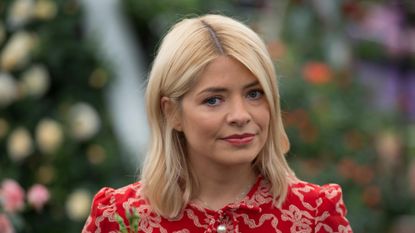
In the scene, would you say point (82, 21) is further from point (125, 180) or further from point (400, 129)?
point (400, 129)

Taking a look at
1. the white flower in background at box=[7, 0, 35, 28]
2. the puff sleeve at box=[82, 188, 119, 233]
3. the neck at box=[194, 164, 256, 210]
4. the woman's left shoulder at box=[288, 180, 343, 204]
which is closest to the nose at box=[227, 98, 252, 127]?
the neck at box=[194, 164, 256, 210]

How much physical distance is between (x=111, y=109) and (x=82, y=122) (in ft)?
1.13

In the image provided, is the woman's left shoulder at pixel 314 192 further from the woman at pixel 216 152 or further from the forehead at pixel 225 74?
the forehead at pixel 225 74

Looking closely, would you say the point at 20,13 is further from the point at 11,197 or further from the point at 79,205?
the point at 11,197

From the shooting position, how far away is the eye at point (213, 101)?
141 inches

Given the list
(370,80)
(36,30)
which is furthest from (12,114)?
(370,80)

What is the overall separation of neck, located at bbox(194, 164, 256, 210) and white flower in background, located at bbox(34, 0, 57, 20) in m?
3.42

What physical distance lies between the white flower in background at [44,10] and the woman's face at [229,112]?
3.50 metres

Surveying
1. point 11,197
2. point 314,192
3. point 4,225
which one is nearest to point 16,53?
point 11,197

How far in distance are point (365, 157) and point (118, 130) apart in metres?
1.91

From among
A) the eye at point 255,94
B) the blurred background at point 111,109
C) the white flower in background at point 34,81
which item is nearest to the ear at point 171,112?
the eye at point 255,94

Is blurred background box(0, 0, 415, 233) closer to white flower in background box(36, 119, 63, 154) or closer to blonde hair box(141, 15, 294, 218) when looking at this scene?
white flower in background box(36, 119, 63, 154)

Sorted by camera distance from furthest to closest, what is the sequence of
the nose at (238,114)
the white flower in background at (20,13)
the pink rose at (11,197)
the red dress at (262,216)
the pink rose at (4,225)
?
the white flower in background at (20,13) < the pink rose at (11,197) < the pink rose at (4,225) < the red dress at (262,216) < the nose at (238,114)

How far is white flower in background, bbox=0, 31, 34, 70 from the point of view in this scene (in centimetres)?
680
